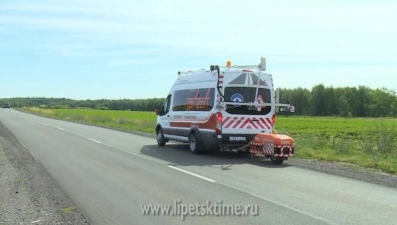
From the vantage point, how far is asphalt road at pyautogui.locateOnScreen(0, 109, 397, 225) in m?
6.76

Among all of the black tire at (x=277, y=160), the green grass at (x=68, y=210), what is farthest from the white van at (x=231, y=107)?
the green grass at (x=68, y=210)

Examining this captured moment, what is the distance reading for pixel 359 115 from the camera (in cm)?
11562

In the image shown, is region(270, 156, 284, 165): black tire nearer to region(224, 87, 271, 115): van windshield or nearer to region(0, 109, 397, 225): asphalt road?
region(0, 109, 397, 225): asphalt road

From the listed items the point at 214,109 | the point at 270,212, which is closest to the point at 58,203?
the point at 270,212

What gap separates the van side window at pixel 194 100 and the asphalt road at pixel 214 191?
2153 millimetres

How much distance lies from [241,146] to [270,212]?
806 centimetres

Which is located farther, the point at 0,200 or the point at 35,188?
the point at 35,188

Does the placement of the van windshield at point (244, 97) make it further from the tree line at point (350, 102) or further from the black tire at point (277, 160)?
the tree line at point (350, 102)

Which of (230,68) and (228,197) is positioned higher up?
(230,68)

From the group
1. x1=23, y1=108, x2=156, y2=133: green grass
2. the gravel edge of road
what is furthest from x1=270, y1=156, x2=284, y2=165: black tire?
x1=23, y1=108, x2=156, y2=133: green grass

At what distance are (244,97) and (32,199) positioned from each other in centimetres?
857

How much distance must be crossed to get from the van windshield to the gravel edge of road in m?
6.25

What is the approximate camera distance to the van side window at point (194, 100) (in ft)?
50.1

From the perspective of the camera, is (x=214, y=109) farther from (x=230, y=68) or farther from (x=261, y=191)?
(x=261, y=191)
